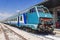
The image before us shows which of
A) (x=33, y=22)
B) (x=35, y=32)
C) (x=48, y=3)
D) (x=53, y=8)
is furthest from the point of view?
(x=53, y=8)

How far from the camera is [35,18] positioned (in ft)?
50.6

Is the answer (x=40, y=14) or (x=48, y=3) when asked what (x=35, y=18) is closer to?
(x=40, y=14)

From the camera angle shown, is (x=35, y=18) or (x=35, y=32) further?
(x=35, y=32)

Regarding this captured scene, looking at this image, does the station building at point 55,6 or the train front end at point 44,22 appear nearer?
the train front end at point 44,22

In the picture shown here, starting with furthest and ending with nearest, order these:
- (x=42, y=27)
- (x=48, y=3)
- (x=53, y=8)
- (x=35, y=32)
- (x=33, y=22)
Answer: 1. (x=53, y=8)
2. (x=48, y=3)
3. (x=35, y=32)
4. (x=33, y=22)
5. (x=42, y=27)

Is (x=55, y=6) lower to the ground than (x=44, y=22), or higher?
higher

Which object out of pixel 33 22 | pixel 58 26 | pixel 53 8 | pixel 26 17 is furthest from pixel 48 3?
pixel 33 22

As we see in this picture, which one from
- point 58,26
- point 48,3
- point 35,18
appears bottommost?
point 58,26

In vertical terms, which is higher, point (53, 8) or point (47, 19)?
point (53, 8)

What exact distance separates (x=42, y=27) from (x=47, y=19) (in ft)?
3.38

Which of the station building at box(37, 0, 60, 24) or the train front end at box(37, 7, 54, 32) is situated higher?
the station building at box(37, 0, 60, 24)

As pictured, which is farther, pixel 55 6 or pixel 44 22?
pixel 55 6

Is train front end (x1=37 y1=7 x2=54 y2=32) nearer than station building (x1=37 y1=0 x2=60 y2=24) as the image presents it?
Yes

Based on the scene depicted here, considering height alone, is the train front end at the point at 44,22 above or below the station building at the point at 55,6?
below
